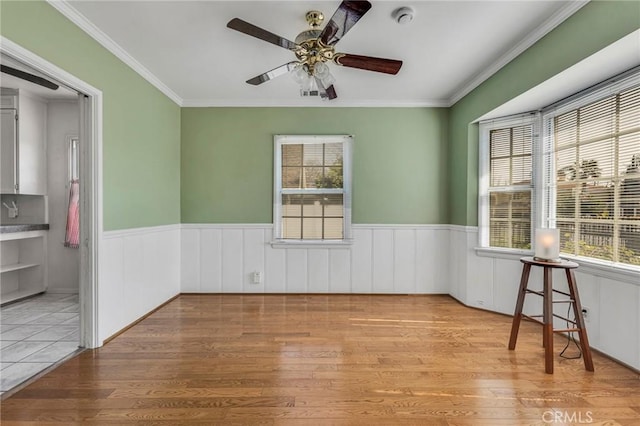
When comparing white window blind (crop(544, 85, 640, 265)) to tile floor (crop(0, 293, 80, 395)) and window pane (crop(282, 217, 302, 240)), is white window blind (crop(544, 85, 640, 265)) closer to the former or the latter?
window pane (crop(282, 217, 302, 240))

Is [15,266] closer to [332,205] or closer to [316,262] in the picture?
[316,262]

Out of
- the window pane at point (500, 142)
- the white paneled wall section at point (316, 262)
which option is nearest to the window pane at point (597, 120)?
the window pane at point (500, 142)

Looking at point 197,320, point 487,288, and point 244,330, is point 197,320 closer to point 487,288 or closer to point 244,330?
point 244,330

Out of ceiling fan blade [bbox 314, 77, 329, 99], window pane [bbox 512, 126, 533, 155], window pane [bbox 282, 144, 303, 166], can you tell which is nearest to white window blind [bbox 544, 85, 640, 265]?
window pane [bbox 512, 126, 533, 155]

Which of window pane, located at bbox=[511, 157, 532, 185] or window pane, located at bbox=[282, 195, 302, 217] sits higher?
window pane, located at bbox=[511, 157, 532, 185]

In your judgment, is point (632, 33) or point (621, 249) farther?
point (621, 249)

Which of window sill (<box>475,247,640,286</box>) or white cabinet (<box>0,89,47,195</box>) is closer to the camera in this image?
window sill (<box>475,247,640,286</box>)

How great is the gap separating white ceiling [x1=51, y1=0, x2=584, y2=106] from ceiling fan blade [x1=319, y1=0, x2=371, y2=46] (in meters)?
0.29

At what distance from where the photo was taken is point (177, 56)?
9.05ft

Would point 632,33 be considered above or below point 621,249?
above

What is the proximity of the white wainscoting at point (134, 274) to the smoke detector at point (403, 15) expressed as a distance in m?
2.87

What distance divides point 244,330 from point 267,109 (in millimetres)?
2673

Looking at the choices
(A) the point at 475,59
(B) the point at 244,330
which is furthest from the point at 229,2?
(B) the point at 244,330

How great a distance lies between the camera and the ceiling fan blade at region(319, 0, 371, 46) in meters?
1.62
